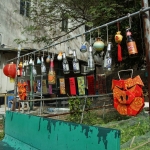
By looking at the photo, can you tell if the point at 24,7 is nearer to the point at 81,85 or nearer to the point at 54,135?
the point at 81,85

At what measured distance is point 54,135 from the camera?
3559 mm

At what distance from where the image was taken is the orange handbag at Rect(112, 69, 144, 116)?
4.08m

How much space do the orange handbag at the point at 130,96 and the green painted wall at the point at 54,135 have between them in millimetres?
1473

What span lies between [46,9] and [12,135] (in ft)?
34.8

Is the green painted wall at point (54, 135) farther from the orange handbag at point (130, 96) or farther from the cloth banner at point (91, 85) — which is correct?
the cloth banner at point (91, 85)

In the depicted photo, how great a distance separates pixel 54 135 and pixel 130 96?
63.9 inches

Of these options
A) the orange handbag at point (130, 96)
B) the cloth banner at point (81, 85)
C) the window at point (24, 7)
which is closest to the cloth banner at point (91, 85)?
the cloth banner at point (81, 85)

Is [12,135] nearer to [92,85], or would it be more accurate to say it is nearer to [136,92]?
[136,92]

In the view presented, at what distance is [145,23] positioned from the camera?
11.6 ft

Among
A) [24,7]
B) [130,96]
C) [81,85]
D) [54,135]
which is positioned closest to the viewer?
[54,135]

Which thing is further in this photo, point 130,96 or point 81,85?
point 81,85

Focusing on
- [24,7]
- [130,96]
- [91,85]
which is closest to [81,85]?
[91,85]

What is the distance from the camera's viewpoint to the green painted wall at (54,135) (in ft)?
8.69

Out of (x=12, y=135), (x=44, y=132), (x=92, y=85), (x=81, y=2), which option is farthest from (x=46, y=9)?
(x=44, y=132)
